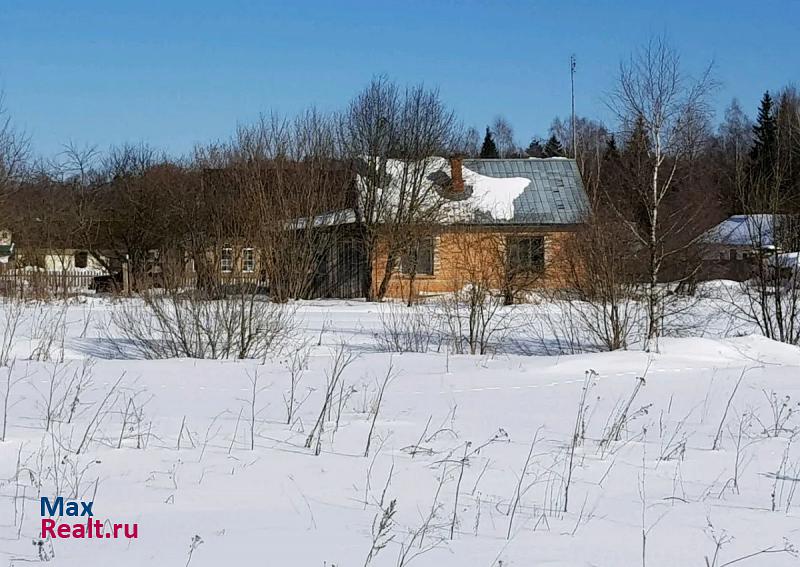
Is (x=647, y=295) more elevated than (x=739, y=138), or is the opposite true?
(x=739, y=138)

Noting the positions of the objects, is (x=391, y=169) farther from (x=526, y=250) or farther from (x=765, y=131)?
(x=765, y=131)

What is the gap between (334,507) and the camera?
5.15 metres

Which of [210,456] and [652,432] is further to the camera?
[652,432]

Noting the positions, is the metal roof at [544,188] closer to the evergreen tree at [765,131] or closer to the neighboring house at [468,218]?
the neighboring house at [468,218]

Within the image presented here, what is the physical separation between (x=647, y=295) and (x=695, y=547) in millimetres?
11191

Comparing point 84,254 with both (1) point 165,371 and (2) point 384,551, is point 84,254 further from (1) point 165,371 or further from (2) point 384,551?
(2) point 384,551

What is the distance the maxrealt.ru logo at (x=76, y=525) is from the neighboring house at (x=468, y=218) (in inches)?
923

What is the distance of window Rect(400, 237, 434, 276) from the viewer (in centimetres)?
3194

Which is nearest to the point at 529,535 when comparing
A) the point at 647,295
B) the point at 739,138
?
the point at 647,295

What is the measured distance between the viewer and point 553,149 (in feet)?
247

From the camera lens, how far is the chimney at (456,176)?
33.3 m

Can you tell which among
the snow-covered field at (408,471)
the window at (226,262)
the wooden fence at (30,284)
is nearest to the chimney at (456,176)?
the wooden fence at (30,284)

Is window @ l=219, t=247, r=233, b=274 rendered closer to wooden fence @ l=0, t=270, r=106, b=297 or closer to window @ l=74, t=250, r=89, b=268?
wooden fence @ l=0, t=270, r=106, b=297

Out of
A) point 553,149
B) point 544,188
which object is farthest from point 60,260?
point 553,149
